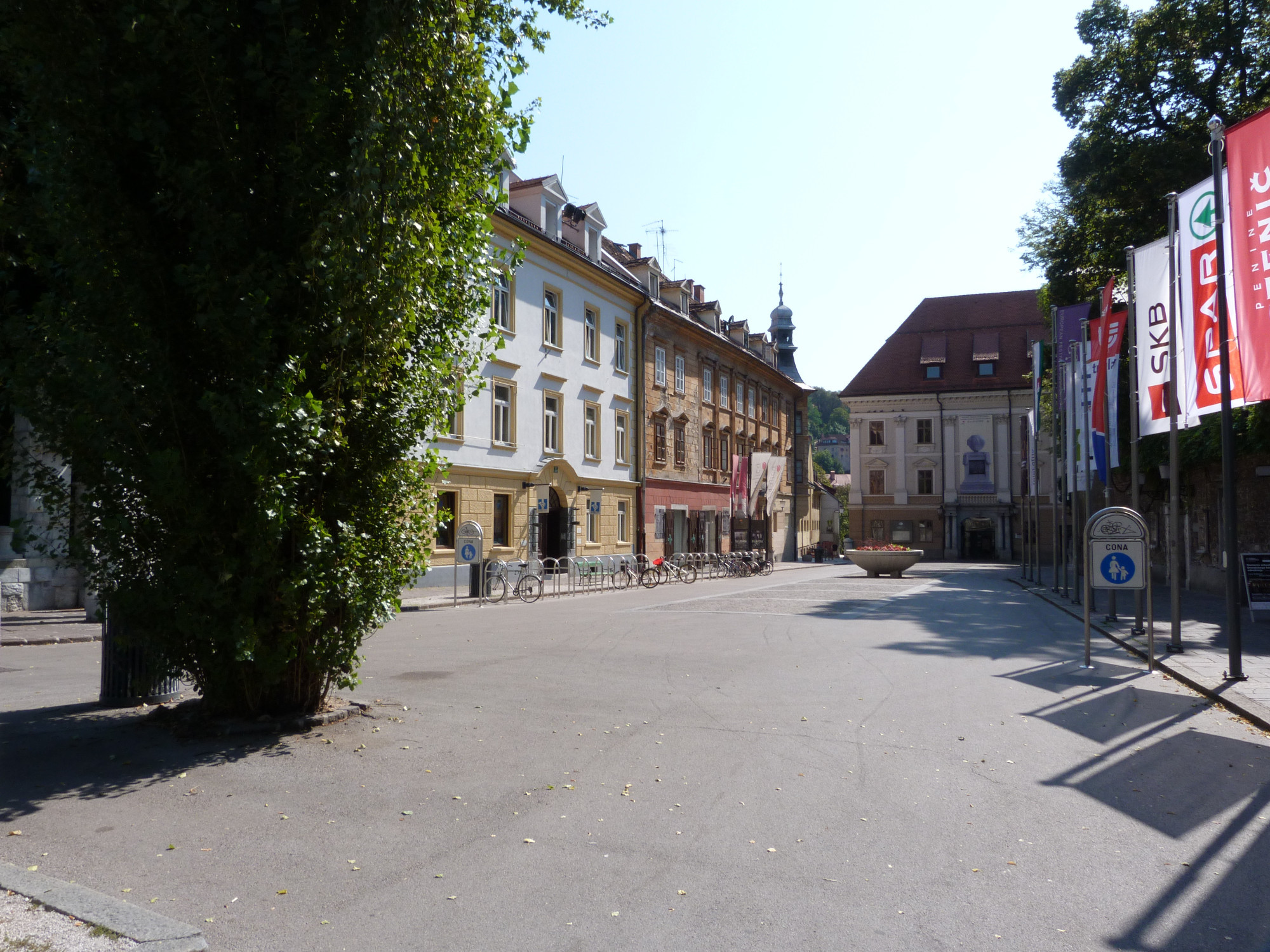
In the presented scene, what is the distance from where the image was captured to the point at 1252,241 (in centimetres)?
959

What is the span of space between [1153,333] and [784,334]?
57.3 metres

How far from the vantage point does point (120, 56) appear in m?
6.54

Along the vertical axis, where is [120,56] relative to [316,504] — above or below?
above

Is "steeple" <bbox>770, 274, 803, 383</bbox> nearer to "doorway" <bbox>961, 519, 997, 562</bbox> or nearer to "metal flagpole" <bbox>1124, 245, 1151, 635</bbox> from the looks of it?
"doorway" <bbox>961, 519, 997, 562</bbox>

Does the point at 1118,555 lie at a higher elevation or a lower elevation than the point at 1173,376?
lower

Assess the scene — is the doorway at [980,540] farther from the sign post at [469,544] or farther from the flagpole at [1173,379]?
the flagpole at [1173,379]

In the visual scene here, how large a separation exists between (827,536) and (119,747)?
2901 inches

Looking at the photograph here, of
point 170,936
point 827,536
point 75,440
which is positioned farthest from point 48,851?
point 827,536

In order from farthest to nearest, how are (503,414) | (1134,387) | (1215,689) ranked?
(503,414)
(1134,387)
(1215,689)

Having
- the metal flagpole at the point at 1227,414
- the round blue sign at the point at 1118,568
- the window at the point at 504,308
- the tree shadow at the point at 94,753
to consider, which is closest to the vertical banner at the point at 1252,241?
the metal flagpole at the point at 1227,414

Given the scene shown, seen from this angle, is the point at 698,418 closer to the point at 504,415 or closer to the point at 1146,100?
the point at 504,415

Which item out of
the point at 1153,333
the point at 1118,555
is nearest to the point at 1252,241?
the point at 1118,555

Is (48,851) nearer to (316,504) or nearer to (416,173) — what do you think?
(316,504)

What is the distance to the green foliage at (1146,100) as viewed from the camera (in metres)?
25.2
